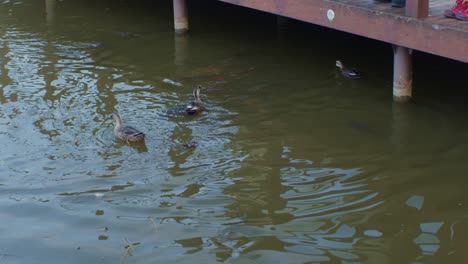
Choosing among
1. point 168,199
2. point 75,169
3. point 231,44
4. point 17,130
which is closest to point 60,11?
point 231,44

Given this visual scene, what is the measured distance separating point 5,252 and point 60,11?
10845 mm

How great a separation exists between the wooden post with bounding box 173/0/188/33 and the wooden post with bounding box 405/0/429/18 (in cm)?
575

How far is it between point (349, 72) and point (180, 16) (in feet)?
13.7

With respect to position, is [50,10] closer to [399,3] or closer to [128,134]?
[128,134]

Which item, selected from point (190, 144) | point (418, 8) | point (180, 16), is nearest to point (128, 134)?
point (190, 144)

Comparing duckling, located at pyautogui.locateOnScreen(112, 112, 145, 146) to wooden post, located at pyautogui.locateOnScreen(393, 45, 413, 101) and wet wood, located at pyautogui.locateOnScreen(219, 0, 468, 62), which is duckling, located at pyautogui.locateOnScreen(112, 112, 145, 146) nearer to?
wet wood, located at pyautogui.locateOnScreen(219, 0, 468, 62)

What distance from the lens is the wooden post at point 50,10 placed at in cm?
Answer: 1669

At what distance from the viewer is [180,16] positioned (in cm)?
1484

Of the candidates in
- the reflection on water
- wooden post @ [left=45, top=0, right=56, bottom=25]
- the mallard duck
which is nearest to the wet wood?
the reflection on water

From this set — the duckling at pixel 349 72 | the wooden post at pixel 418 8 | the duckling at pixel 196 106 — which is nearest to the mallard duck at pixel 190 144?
the duckling at pixel 196 106

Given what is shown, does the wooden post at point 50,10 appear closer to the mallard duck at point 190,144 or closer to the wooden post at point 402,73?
the mallard duck at point 190,144

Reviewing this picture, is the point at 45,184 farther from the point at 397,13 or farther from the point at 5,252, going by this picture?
the point at 397,13

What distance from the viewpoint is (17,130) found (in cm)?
1038

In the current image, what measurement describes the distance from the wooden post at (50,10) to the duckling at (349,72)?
6936 millimetres
